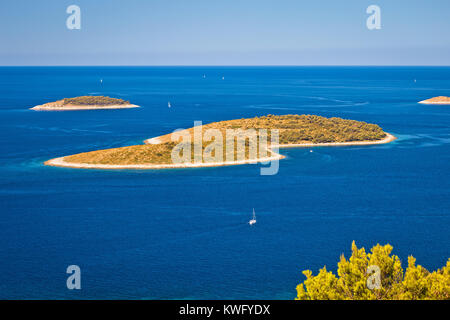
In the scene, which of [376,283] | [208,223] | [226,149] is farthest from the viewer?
[226,149]

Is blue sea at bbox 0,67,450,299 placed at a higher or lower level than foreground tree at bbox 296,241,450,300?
lower

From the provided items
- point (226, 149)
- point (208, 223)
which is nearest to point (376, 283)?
point (208, 223)

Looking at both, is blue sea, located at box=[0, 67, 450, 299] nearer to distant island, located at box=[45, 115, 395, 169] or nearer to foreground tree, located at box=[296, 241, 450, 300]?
distant island, located at box=[45, 115, 395, 169]

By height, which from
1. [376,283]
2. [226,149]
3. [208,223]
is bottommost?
[208,223]

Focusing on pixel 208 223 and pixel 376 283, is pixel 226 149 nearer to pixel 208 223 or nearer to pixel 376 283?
pixel 208 223

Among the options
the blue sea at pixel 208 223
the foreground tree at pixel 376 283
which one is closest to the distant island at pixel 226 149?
the blue sea at pixel 208 223

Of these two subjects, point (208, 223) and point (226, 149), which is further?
point (226, 149)

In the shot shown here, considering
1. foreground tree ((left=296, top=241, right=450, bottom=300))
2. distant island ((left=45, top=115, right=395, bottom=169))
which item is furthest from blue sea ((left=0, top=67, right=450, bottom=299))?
foreground tree ((left=296, top=241, right=450, bottom=300))
